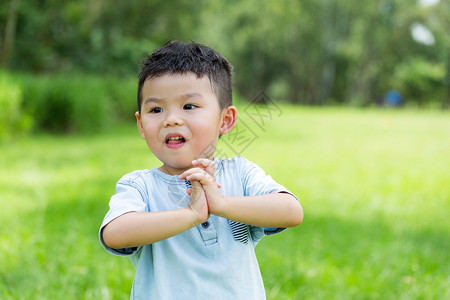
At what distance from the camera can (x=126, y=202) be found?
1.33m

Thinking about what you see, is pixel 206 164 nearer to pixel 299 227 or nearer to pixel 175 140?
pixel 175 140

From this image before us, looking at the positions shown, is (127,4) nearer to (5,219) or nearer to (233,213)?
(5,219)

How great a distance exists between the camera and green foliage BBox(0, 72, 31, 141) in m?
8.50

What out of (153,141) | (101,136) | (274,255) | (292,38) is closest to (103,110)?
(101,136)

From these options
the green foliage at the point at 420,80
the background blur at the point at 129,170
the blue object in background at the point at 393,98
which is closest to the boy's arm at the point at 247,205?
the background blur at the point at 129,170

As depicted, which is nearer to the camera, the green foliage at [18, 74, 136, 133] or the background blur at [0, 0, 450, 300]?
the background blur at [0, 0, 450, 300]

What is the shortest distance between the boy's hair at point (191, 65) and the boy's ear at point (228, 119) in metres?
0.02

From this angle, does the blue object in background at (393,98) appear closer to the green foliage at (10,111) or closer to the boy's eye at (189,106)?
the green foliage at (10,111)

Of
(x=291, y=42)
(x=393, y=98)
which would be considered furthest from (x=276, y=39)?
(x=393, y=98)

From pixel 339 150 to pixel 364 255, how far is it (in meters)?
5.84

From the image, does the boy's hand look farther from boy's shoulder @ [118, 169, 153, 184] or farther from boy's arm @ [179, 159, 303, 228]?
boy's shoulder @ [118, 169, 153, 184]

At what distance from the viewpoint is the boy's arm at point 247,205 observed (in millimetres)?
1268

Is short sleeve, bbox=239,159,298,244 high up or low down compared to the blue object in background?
up

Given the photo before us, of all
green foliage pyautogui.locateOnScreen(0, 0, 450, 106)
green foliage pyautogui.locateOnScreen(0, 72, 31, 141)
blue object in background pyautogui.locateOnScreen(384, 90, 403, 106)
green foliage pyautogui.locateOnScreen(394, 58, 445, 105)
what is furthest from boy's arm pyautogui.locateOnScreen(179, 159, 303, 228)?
blue object in background pyautogui.locateOnScreen(384, 90, 403, 106)
